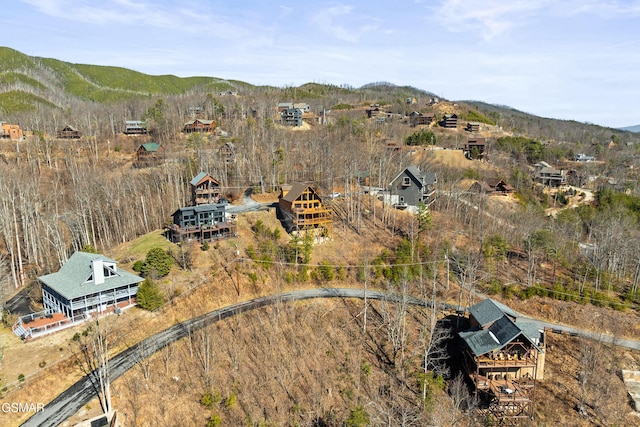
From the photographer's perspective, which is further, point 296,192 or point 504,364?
point 296,192

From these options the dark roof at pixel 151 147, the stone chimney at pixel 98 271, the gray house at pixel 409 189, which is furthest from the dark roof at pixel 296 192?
the dark roof at pixel 151 147

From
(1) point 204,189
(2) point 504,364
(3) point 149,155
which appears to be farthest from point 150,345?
(3) point 149,155

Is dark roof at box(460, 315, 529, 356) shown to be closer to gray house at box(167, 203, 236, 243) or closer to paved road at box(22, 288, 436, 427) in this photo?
paved road at box(22, 288, 436, 427)

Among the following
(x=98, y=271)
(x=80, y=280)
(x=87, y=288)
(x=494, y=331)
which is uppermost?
(x=98, y=271)

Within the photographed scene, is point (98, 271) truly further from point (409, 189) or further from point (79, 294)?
point (409, 189)

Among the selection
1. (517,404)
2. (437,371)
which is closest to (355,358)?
(437,371)

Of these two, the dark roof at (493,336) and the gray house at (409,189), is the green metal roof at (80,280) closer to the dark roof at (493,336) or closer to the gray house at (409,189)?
the dark roof at (493,336)

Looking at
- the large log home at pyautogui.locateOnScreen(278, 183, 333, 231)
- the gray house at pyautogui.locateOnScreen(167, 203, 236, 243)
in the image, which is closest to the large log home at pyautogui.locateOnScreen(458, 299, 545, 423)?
the large log home at pyautogui.locateOnScreen(278, 183, 333, 231)

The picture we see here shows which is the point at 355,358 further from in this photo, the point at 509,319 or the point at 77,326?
the point at 77,326
